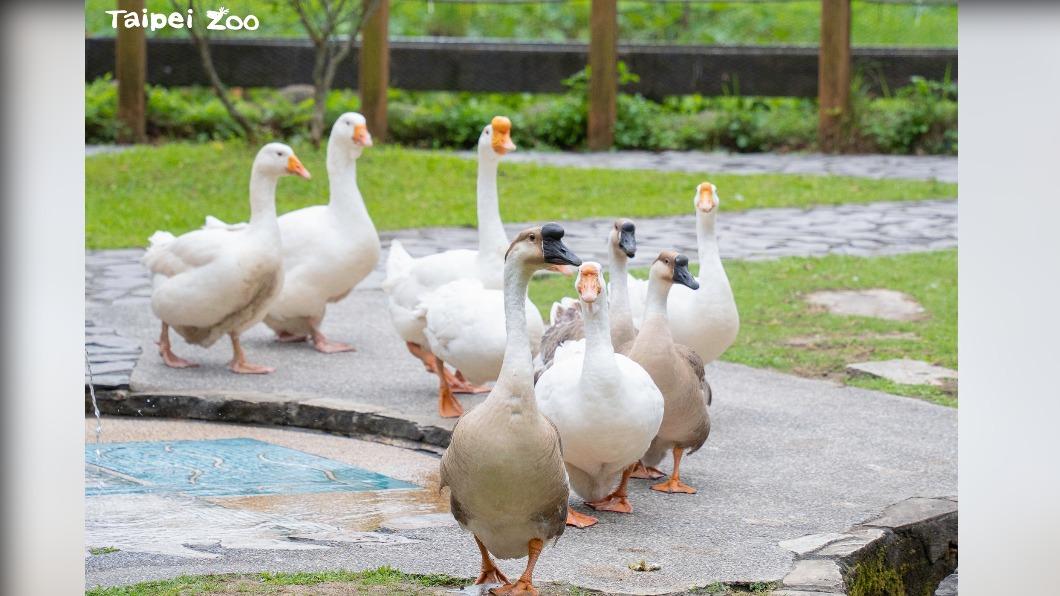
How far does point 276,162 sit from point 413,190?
4.54 m

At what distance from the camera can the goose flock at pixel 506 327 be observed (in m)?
3.72

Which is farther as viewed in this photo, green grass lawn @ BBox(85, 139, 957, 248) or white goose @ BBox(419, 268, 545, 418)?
green grass lawn @ BBox(85, 139, 957, 248)

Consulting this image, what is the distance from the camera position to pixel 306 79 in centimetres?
1432

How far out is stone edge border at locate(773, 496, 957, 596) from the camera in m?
3.95

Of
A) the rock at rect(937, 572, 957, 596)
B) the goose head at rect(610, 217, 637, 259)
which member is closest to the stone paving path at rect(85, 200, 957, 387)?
the goose head at rect(610, 217, 637, 259)

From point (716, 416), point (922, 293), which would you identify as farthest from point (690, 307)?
point (922, 293)

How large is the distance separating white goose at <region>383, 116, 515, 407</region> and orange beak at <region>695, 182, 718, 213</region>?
2.70ft

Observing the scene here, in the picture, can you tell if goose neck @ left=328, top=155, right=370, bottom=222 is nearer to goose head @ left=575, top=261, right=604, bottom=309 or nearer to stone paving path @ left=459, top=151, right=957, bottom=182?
goose head @ left=575, top=261, right=604, bottom=309

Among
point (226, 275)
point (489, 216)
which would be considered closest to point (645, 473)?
point (489, 216)

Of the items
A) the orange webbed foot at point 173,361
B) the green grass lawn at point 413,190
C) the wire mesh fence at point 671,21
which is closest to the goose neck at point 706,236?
the orange webbed foot at point 173,361

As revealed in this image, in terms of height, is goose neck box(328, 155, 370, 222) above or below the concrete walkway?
above

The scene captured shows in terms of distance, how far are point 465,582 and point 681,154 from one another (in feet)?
32.7

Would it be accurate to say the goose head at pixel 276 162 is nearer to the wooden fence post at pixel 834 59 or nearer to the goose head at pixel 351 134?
the goose head at pixel 351 134

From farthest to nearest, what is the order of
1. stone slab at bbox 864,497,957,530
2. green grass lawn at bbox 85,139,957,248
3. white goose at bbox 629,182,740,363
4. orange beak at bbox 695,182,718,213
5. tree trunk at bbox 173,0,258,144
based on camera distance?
tree trunk at bbox 173,0,258,144 → green grass lawn at bbox 85,139,957,248 → orange beak at bbox 695,182,718,213 → white goose at bbox 629,182,740,363 → stone slab at bbox 864,497,957,530
